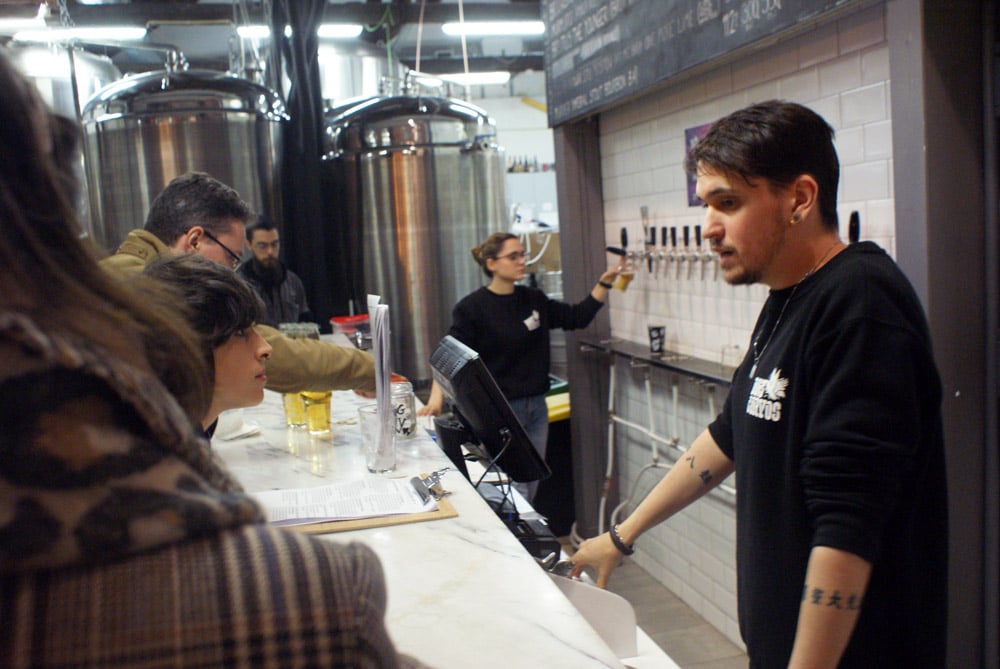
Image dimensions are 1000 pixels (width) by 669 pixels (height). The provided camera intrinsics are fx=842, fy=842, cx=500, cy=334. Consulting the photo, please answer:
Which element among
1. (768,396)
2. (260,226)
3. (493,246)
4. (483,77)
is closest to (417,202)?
(260,226)

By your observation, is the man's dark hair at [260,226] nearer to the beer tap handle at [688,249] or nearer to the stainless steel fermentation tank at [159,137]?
the stainless steel fermentation tank at [159,137]

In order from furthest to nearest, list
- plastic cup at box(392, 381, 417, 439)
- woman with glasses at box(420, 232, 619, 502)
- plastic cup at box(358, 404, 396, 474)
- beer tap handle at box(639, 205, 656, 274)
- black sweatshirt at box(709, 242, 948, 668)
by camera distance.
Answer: woman with glasses at box(420, 232, 619, 502) < beer tap handle at box(639, 205, 656, 274) < plastic cup at box(392, 381, 417, 439) < plastic cup at box(358, 404, 396, 474) < black sweatshirt at box(709, 242, 948, 668)

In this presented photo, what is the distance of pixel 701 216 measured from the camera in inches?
145

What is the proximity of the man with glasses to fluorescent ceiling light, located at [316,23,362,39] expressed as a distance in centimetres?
493

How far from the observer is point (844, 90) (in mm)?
2773

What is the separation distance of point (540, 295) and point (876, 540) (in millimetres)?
3404

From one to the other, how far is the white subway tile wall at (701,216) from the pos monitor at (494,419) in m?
1.55

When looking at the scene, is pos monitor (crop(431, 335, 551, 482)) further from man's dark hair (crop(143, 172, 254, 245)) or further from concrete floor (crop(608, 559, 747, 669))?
concrete floor (crop(608, 559, 747, 669))

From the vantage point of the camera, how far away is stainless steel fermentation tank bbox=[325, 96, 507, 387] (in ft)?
17.7

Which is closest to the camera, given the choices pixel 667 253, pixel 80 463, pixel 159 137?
pixel 80 463

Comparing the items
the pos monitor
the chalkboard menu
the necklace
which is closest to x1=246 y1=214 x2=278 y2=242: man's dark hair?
the chalkboard menu

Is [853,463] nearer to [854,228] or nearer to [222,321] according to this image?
[222,321]

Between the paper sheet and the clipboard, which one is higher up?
the paper sheet

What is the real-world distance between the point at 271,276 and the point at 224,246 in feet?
8.49
